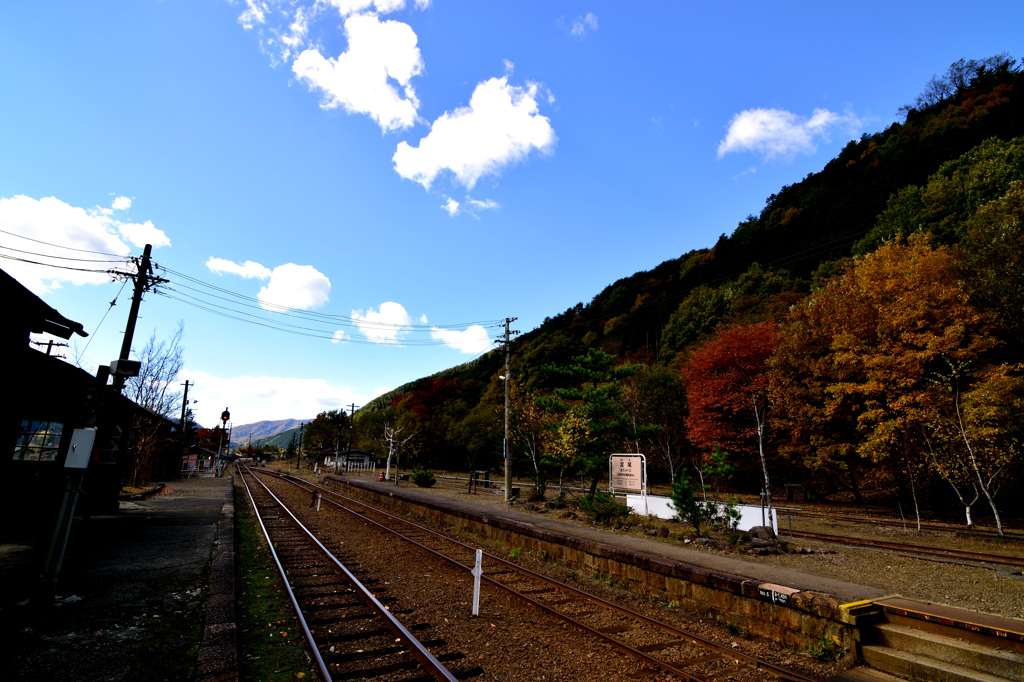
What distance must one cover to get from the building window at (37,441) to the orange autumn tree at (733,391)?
31.5 meters

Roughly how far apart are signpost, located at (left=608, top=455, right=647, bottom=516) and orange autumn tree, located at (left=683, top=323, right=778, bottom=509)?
14434 mm

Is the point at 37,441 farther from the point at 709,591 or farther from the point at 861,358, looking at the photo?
the point at 861,358

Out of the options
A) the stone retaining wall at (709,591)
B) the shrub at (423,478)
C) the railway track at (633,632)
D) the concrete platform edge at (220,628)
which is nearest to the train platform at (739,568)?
the stone retaining wall at (709,591)

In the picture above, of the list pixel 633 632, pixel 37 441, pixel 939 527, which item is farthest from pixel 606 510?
pixel 37 441

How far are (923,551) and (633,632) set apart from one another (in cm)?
1134

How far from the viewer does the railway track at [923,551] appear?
1148cm

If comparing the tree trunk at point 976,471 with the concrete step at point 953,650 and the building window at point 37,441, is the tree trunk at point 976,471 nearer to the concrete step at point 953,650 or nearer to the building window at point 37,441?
the concrete step at point 953,650

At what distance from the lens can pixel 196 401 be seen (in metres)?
43.3

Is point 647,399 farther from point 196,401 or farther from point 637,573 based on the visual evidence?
point 196,401

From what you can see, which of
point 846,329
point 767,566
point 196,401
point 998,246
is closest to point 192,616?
point 767,566

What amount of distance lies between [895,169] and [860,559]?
232ft

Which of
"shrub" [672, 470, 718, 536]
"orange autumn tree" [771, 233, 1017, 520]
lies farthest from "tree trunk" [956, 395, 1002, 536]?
"shrub" [672, 470, 718, 536]

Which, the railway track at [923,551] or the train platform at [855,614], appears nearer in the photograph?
the train platform at [855,614]

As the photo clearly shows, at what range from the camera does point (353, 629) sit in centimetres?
641
